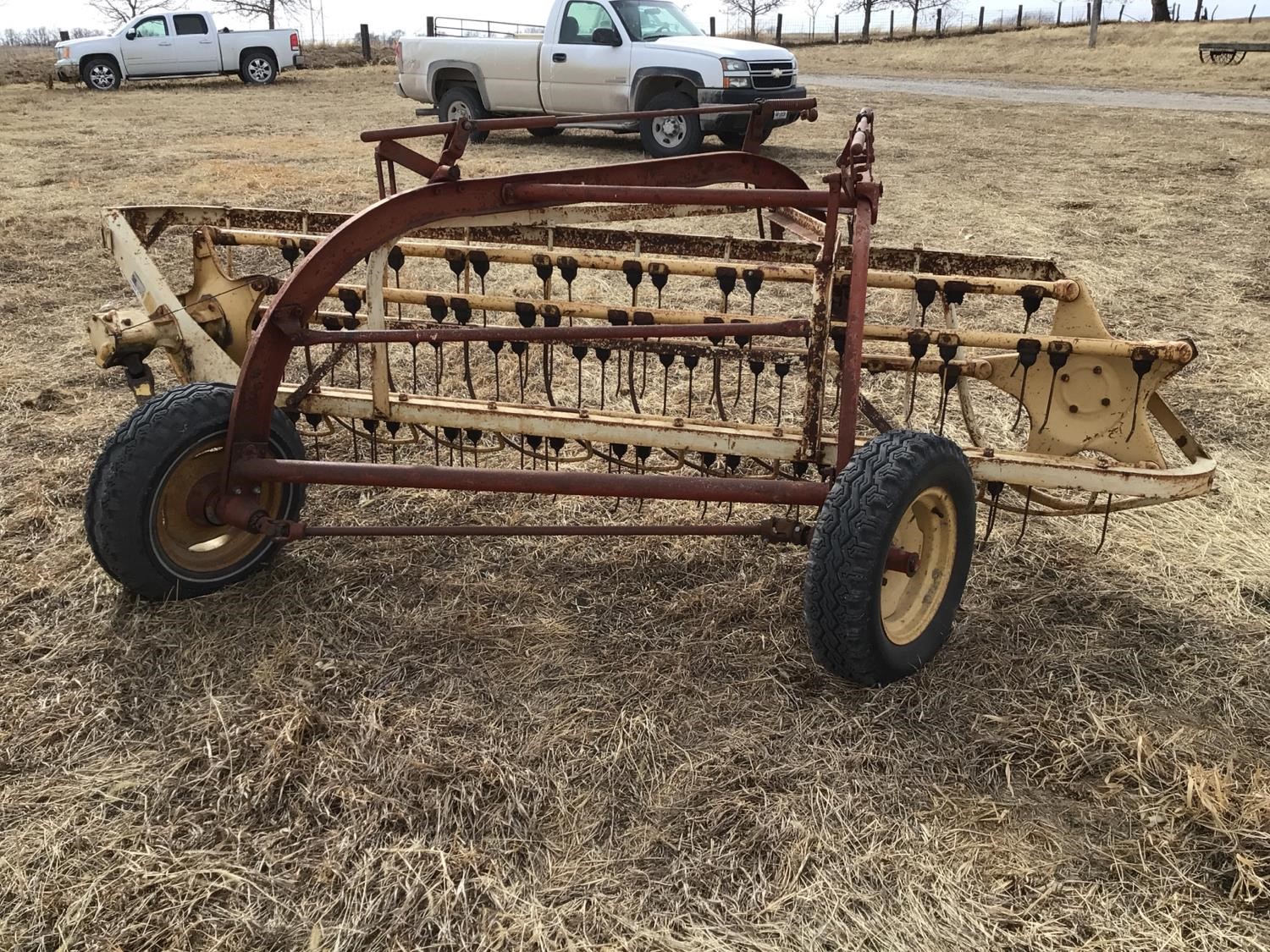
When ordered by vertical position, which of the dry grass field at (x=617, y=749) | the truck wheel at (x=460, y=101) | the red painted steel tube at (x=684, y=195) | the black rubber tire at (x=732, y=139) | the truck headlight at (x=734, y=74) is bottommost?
the dry grass field at (x=617, y=749)

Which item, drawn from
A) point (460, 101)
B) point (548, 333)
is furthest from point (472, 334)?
point (460, 101)

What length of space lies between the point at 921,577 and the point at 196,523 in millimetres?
2279

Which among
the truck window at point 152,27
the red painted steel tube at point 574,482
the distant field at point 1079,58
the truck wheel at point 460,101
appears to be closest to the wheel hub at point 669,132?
the truck wheel at point 460,101

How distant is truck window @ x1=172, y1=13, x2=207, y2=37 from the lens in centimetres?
2184

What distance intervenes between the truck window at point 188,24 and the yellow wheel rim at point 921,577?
23653mm

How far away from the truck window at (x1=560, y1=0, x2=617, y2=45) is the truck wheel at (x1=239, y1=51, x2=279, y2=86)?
1330 centimetres

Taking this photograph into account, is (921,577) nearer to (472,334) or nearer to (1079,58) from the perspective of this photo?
(472,334)

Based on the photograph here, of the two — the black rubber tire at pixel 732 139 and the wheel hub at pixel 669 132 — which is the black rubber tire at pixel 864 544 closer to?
the wheel hub at pixel 669 132

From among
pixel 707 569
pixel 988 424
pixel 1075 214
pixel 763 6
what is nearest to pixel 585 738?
pixel 707 569

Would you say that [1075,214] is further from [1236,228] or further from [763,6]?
[763,6]

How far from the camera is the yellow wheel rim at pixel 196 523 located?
3100 millimetres

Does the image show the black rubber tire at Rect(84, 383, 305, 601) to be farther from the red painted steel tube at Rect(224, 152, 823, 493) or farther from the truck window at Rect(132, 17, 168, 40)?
the truck window at Rect(132, 17, 168, 40)

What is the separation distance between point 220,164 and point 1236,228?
33.1 feet

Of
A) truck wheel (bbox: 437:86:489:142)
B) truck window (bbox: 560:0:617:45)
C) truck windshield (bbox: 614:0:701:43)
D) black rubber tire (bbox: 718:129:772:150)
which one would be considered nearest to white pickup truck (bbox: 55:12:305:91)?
truck wheel (bbox: 437:86:489:142)
